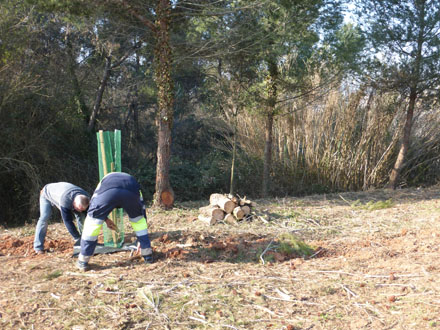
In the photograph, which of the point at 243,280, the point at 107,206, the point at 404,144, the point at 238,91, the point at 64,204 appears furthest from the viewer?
the point at 404,144

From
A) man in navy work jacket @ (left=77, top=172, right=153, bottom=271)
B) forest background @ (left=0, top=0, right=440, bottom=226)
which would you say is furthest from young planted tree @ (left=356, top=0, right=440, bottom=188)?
man in navy work jacket @ (left=77, top=172, right=153, bottom=271)

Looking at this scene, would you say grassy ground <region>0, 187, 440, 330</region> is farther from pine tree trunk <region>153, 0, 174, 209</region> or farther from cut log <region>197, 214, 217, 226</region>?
pine tree trunk <region>153, 0, 174, 209</region>

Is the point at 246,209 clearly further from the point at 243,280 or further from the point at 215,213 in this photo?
the point at 243,280

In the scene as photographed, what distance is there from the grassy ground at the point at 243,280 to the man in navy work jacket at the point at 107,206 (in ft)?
0.97

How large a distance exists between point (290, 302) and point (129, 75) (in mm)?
10615

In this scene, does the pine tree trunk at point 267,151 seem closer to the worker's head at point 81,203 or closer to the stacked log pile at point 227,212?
the stacked log pile at point 227,212

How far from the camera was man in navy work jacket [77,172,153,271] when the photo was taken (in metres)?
4.49

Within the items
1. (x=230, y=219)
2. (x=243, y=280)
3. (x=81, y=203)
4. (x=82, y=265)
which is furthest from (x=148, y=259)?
(x=230, y=219)

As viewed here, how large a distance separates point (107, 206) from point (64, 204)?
0.88m

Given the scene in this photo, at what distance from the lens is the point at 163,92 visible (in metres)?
7.17

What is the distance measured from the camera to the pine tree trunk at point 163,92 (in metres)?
7.00

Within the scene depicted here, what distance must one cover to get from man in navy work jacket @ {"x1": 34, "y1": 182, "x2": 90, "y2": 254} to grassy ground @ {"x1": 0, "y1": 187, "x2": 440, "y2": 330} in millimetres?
284

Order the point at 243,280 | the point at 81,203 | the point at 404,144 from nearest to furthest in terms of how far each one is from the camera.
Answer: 1. the point at 243,280
2. the point at 81,203
3. the point at 404,144

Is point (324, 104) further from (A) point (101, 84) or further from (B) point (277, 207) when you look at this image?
(A) point (101, 84)
